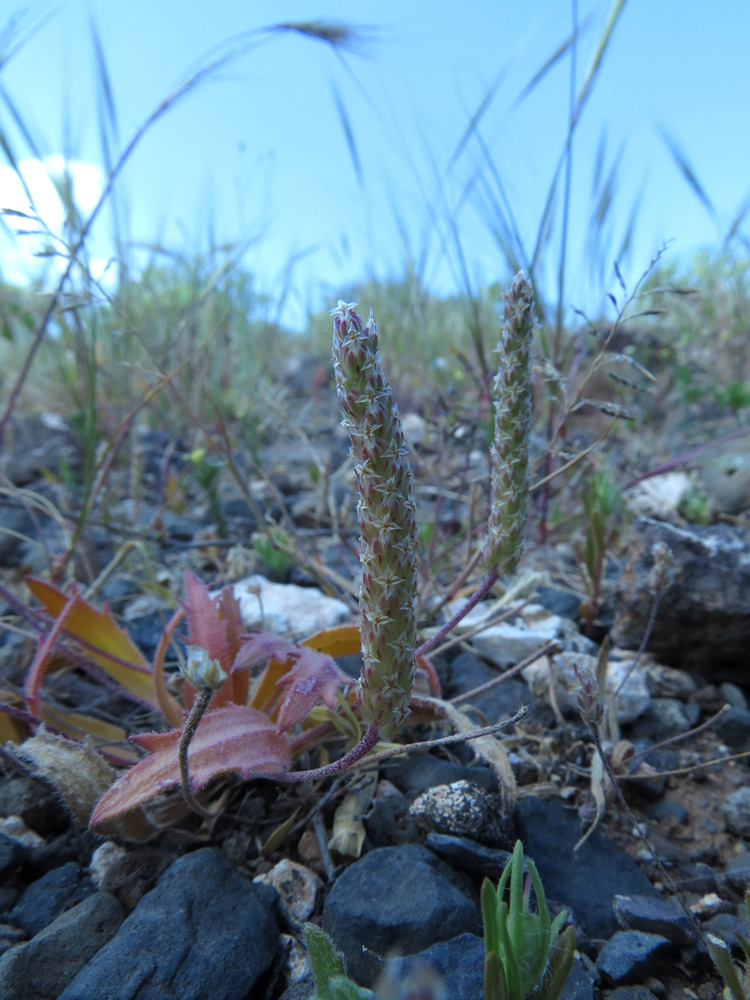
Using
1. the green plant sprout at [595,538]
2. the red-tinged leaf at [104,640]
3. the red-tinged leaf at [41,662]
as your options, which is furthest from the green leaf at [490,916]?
the green plant sprout at [595,538]

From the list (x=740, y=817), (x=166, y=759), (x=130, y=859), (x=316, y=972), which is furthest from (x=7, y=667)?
(x=740, y=817)

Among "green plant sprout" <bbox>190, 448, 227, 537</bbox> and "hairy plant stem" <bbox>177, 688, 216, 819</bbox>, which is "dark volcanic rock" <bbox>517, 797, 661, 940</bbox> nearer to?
"hairy plant stem" <bbox>177, 688, 216, 819</bbox>

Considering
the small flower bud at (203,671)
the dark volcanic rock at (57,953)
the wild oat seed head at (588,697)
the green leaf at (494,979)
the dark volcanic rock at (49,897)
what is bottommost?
the dark volcanic rock at (49,897)

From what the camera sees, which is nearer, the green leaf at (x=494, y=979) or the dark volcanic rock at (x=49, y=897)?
the green leaf at (x=494, y=979)

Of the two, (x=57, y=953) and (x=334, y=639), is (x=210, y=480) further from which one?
(x=57, y=953)

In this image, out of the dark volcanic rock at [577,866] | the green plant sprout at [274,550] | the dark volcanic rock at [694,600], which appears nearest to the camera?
the dark volcanic rock at [577,866]

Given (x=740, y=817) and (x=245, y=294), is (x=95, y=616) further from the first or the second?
(x=245, y=294)

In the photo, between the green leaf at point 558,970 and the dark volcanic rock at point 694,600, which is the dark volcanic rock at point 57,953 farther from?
the dark volcanic rock at point 694,600

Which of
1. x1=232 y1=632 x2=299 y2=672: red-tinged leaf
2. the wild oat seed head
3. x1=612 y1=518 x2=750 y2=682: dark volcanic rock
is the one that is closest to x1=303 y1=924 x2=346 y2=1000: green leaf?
x1=232 y1=632 x2=299 y2=672: red-tinged leaf

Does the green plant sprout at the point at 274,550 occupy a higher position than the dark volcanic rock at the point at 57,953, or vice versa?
the green plant sprout at the point at 274,550
